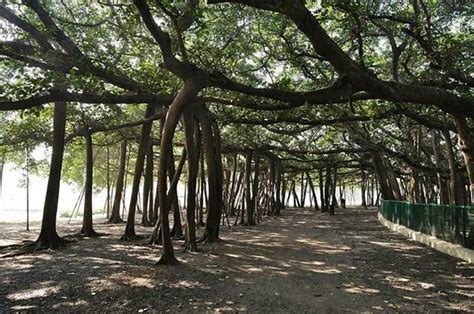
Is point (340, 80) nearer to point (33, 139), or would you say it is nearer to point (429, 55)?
point (429, 55)

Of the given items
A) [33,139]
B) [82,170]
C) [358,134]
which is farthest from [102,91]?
[82,170]

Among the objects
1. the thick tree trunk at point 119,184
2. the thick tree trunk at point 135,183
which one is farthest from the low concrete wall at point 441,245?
the thick tree trunk at point 119,184

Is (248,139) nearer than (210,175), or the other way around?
(210,175)

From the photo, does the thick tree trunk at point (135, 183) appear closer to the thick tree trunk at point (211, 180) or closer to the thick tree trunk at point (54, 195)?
the thick tree trunk at point (54, 195)

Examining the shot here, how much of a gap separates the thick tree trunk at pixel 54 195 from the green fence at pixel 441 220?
28.9 ft


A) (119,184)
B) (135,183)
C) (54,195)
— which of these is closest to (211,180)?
(135,183)

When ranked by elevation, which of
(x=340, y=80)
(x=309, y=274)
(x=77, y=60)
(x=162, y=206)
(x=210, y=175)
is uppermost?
(x=77, y=60)

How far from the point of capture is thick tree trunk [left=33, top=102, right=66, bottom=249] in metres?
9.40

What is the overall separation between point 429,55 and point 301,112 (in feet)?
12.0

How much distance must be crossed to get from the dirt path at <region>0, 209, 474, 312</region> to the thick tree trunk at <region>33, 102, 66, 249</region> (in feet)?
1.74

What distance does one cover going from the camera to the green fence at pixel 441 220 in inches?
318

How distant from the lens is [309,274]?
260 inches

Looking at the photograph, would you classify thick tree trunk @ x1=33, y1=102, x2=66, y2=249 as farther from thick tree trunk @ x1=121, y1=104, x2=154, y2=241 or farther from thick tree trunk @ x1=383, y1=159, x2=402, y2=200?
thick tree trunk @ x1=383, y1=159, x2=402, y2=200

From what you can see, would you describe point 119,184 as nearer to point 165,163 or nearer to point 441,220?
point 165,163
